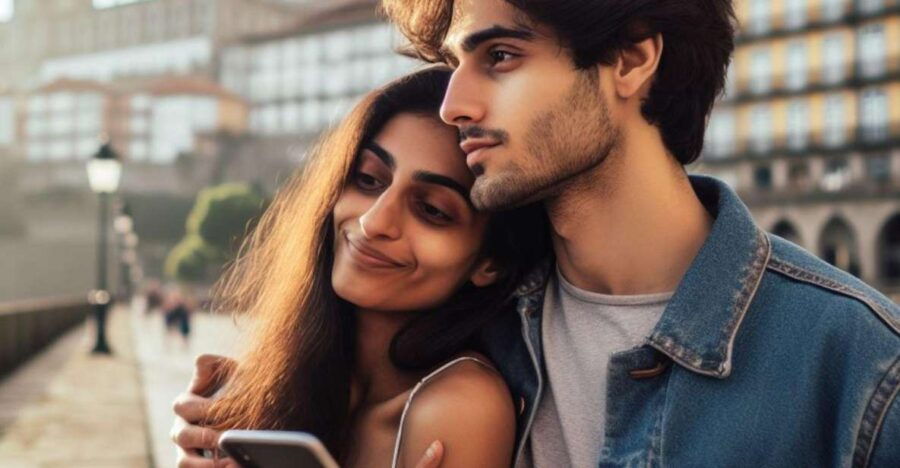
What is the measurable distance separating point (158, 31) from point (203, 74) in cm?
784

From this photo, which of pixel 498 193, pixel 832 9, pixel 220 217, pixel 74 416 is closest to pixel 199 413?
pixel 498 193

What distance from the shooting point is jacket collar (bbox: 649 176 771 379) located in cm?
206

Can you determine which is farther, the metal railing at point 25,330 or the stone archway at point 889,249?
the stone archway at point 889,249

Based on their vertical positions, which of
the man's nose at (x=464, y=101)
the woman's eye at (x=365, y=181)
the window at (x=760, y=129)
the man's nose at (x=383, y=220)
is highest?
the man's nose at (x=464, y=101)

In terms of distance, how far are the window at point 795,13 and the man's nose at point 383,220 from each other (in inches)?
1900

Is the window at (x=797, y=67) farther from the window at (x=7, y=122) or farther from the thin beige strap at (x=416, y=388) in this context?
the window at (x=7, y=122)

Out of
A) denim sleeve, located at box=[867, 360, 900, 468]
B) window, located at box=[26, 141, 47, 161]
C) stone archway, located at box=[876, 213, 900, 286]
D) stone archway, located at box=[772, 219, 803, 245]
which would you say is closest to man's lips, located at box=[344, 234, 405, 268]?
denim sleeve, located at box=[867, 360, 900, 468]

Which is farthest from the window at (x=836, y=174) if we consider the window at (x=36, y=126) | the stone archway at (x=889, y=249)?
the window at (x=36, y=126)

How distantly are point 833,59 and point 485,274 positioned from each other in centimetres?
4710

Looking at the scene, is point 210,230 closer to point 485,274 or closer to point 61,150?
point 61,150

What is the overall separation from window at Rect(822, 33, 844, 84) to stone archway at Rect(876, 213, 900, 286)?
6.92 m

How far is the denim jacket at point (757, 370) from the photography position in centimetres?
192

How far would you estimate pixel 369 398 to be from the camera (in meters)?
2.68

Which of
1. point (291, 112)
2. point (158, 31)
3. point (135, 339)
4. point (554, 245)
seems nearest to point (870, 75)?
point (135, 339)
